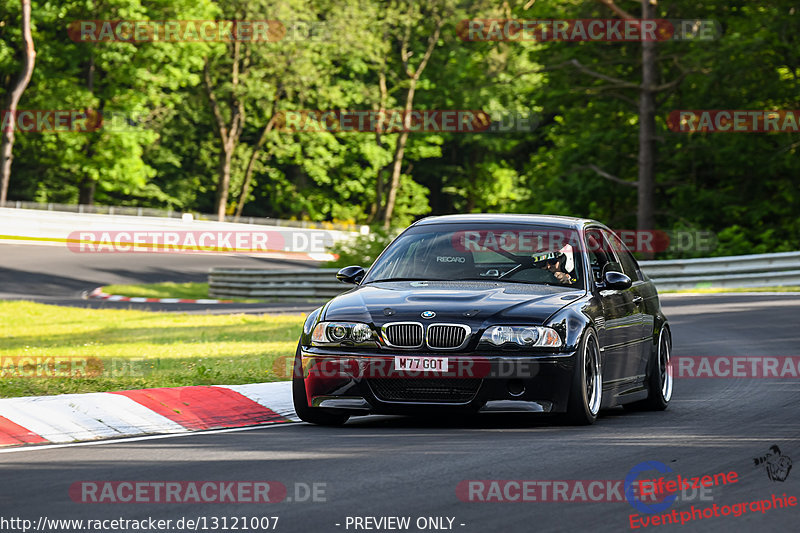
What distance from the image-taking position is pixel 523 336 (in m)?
8.88

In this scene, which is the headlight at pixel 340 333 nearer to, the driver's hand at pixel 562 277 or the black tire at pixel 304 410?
the black tire at pixel 304 410

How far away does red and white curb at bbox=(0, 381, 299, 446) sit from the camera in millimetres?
8812

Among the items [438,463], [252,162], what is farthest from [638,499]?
[252,162]

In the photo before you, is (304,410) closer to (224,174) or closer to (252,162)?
(224,174)

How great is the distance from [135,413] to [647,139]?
28295 millimetres

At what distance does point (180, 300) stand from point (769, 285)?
1358 cm

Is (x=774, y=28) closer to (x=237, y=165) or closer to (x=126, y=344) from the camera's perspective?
(x=126, y=344)

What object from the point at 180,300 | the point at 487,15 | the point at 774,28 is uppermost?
the point at 487,15

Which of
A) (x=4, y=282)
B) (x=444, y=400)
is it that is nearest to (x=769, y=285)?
(x=4, y=282)

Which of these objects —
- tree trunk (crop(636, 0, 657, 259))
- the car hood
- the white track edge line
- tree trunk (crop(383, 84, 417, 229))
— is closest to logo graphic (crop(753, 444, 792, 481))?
the car hood

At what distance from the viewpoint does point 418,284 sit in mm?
9820

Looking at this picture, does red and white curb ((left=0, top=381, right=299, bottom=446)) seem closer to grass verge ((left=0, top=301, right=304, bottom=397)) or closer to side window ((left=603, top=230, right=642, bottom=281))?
grass verge ((left=0, top=301, right=304, bottom=397))

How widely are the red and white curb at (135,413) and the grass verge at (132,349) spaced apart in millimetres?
706

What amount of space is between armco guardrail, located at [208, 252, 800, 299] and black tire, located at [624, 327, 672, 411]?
1837 cm
